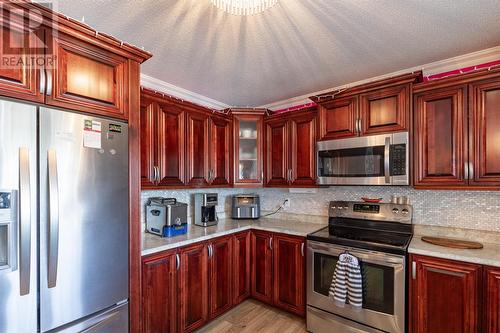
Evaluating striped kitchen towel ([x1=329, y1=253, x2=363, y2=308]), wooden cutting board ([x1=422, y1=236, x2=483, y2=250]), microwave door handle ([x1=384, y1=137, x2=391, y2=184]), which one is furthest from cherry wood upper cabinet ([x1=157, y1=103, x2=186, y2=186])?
wooden cutting board ([x1=422, y1=236, x2=483, y2=250])

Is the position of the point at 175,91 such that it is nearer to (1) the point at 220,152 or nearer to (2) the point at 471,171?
(1) the point at 220,152

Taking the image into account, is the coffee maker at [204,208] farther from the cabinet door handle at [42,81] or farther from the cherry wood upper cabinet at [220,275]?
the cabinet door handle at [42,81]

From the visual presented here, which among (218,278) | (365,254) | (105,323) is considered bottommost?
(218,278)

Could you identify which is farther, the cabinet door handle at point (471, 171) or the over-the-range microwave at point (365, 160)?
the over-the-range microwave at point (365, 160)

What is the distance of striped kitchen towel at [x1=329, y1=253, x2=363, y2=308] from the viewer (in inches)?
79.4

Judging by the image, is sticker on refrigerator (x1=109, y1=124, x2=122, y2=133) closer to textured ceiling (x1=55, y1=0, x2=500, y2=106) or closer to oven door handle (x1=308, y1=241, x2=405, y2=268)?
textured ceiling (x1=55, y1=0, x2=500, y2=106)

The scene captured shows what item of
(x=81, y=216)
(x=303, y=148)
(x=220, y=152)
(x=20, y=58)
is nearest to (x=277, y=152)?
(x=303, y=148)

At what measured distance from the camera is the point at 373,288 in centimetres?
203

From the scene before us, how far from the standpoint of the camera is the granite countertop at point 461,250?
169cm

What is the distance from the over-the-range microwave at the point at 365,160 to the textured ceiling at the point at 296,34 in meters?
0.74

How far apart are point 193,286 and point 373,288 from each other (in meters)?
1.58

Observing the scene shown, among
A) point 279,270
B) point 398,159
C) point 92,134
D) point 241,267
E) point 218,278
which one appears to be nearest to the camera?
point 92,134

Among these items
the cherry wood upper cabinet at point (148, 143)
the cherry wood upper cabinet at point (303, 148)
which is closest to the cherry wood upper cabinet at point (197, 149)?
the cherry wood upper cabinet at point (148, 143)

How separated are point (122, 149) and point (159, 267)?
1.02 m
